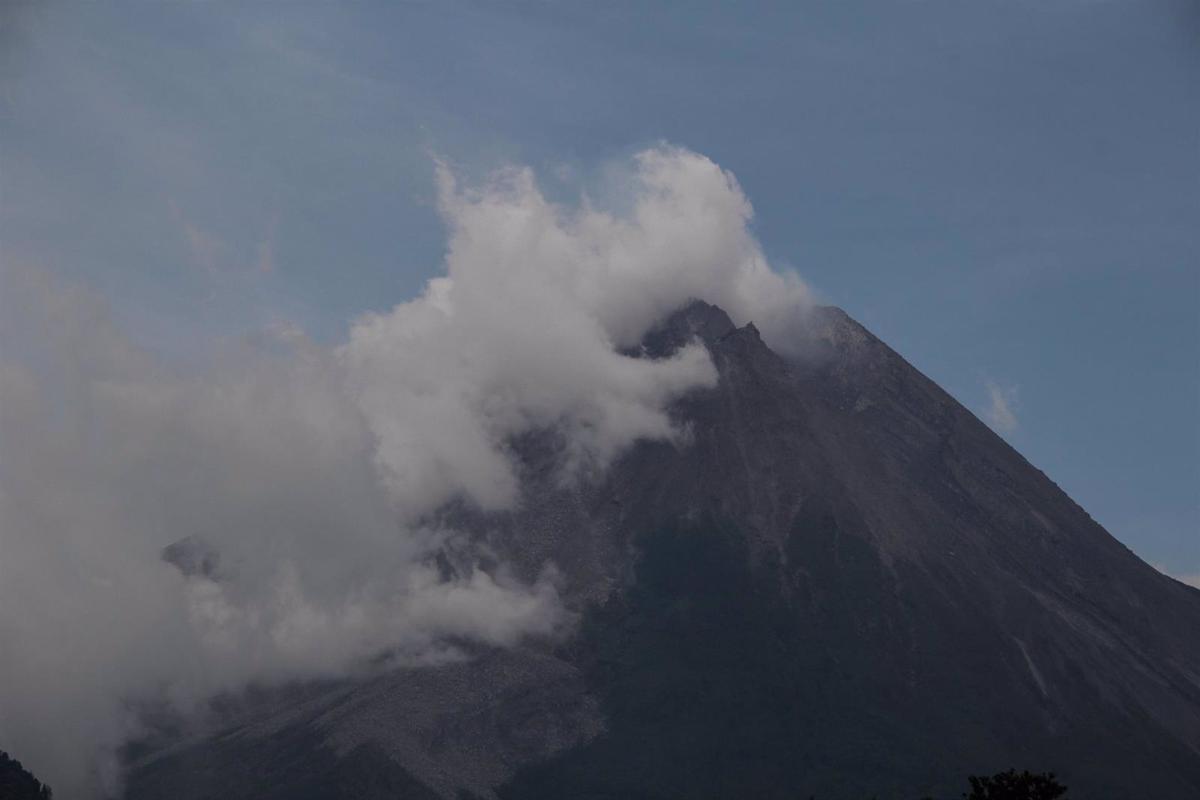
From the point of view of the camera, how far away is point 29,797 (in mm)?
193500

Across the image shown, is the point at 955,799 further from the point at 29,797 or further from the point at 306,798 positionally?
the point at 29,797

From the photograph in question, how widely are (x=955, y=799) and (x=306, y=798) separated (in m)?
87.6

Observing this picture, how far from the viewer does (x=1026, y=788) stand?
249 ft

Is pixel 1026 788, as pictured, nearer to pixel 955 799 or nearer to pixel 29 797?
pixel 955 799

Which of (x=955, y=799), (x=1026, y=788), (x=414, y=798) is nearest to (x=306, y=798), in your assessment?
(x=414, y=798)

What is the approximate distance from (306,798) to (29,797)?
35.8 m

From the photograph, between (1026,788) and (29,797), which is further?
(29,797)

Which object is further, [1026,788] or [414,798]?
[414,798]

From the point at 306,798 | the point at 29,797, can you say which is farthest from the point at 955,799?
the point at 29,797

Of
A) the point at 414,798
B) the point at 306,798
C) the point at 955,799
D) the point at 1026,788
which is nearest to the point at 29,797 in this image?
the point at 306,798

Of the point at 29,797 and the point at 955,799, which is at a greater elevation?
the point at 29,797

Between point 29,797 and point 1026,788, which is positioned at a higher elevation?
point 29,797

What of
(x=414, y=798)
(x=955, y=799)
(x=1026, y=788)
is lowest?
(x=1026, y=788)

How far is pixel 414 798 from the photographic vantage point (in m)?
197
